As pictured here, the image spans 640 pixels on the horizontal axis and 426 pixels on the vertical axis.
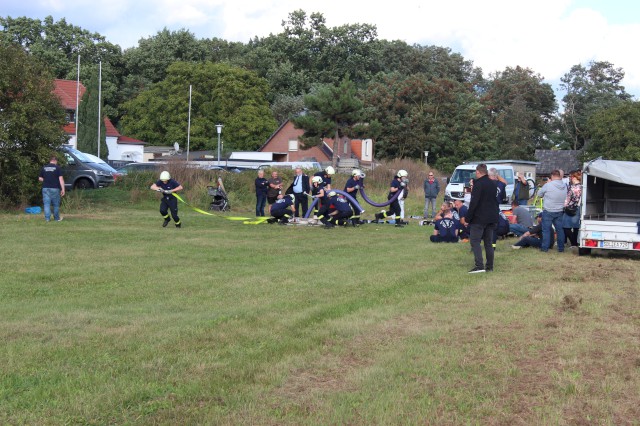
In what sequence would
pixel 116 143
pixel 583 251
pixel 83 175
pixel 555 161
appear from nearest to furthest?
1. pixel 583 251
2. pixel 83 175
3. pixel 116 143
4. pixel 555 161

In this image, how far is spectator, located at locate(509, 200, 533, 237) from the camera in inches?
695

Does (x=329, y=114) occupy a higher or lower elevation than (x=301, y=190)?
higher

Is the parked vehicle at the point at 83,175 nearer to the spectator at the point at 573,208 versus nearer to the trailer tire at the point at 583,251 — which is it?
the spectator at the point at 573,208

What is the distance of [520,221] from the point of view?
17.9 meters

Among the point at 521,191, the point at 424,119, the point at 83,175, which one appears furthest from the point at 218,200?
the point at 424,119

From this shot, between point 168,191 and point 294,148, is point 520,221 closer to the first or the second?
point 168,191

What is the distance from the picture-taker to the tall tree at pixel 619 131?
53375 mm

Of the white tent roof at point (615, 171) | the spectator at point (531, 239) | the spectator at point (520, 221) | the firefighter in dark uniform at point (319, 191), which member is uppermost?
the white tent roof at point (615, 171)

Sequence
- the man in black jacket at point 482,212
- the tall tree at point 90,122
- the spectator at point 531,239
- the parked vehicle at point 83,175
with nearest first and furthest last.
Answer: the man in black jacket at point 482,212
the spectator at point 531,239
the parked vehicle at point 83,175
the tall tree at point 90,122

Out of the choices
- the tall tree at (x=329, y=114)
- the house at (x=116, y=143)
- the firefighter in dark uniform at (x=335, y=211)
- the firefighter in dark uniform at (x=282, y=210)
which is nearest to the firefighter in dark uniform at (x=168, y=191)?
the firefighter in dark uniform at (x=282, y=210)

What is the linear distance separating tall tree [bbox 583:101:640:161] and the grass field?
43.3 m

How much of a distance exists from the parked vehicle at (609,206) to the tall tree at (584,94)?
225 ft

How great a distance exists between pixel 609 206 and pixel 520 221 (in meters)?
2.10

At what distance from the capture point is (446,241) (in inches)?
677
